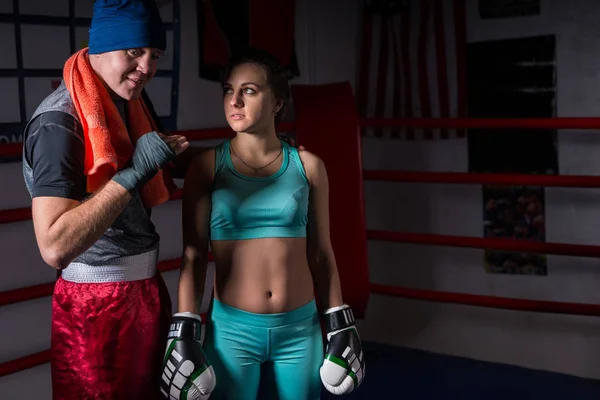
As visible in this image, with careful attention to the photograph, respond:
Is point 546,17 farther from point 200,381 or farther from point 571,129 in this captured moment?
point 200,381

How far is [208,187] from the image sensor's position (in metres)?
1.92

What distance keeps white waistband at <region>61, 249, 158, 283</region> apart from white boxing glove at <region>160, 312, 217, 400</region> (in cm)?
15

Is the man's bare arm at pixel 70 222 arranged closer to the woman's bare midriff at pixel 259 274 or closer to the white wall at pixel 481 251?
the woman's bare midriff at pixel 259 274

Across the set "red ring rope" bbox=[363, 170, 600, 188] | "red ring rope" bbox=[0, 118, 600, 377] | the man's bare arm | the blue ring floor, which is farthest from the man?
"red ring rope" bbox=[363, 170, 600, 188]

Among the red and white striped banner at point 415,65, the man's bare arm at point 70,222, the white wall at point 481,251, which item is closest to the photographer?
the man's bare arm at point 70,222

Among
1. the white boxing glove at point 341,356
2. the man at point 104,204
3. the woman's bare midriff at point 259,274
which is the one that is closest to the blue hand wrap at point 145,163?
the man at point 104,204

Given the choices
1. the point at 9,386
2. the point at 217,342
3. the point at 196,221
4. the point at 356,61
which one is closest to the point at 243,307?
the point at 217,342

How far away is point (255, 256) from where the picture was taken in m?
1.89

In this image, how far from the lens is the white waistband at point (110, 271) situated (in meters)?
1.80

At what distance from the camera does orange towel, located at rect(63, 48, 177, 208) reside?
66.9 inches

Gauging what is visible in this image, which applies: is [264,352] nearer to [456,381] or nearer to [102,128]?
[102,128]

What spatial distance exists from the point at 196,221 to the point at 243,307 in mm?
214

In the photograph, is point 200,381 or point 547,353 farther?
point 547,353

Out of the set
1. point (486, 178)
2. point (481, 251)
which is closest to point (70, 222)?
point (486, 178)
